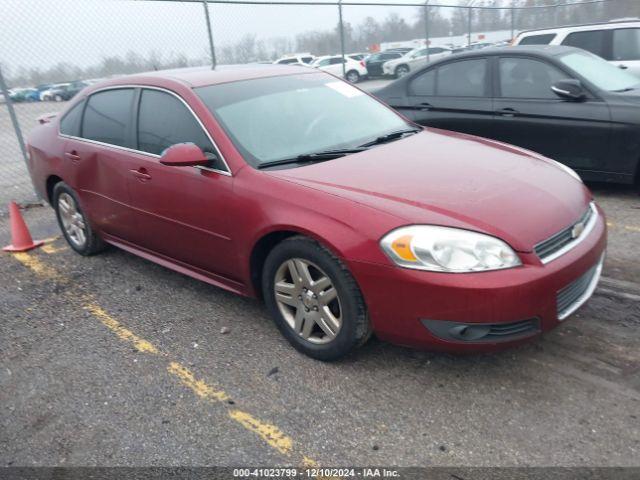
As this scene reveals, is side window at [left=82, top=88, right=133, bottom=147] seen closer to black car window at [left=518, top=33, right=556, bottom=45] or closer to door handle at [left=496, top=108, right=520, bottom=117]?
door handle at [left=496, top=108, right=520, bottom=117]

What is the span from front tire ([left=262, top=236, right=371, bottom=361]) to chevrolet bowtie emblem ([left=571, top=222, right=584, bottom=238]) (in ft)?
3.80

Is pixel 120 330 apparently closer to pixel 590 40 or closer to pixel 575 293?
pixel 575 293

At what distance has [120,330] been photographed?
12.2 feet

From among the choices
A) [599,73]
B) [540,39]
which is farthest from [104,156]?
[540,39]

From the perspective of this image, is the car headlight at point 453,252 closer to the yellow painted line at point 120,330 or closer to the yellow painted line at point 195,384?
the yellow painted line at point 195,384

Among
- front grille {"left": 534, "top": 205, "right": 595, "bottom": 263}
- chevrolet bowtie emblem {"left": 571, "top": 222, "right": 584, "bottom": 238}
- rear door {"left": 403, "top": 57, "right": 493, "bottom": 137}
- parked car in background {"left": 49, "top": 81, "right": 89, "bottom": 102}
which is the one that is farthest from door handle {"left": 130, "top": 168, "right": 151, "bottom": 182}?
parked car in background {"left": 49, "top": 81, "right": 89, "bottom": 102}

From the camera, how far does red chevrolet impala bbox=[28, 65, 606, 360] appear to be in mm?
2609

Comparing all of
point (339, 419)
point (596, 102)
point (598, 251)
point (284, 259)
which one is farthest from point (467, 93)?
point (339, 419)

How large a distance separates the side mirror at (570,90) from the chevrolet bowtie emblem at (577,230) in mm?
2890

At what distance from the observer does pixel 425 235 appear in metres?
2.62

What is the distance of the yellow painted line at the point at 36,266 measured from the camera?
15.5ft

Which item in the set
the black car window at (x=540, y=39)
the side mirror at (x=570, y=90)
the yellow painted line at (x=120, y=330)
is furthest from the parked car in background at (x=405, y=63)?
the yellow painted line at (x=120, y=330)

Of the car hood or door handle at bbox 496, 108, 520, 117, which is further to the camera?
door handle at bbox 496, 108, 520, 117

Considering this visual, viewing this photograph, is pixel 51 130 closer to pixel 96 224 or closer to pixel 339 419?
pixel 96 224
